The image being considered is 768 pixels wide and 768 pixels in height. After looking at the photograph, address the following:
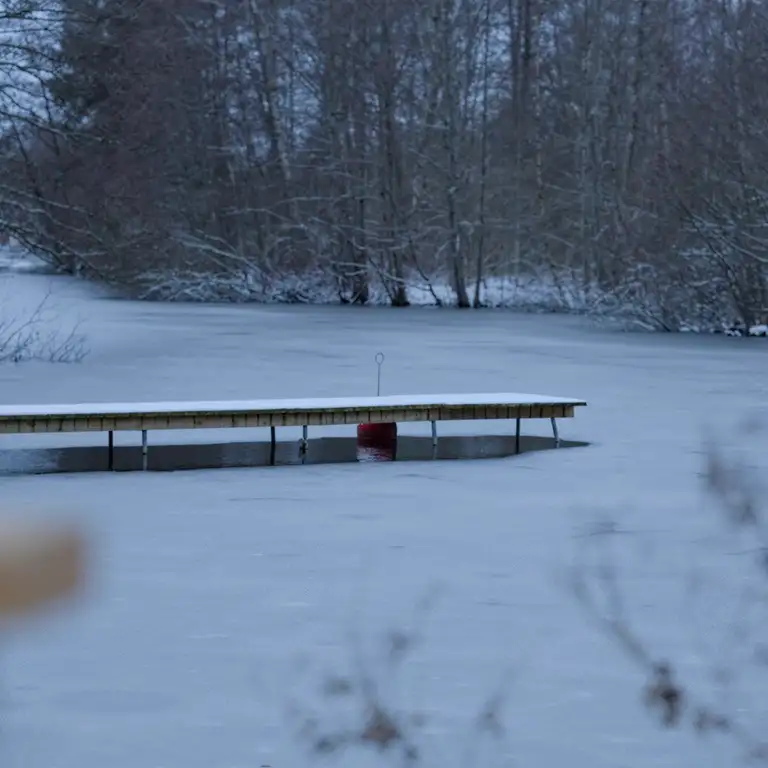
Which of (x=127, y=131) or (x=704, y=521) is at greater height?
(x=127, y=131)

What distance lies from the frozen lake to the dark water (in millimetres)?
460

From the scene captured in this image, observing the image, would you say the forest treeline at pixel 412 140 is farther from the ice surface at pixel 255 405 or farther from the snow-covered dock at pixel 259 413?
the snow-covered dock at pixel 259 413

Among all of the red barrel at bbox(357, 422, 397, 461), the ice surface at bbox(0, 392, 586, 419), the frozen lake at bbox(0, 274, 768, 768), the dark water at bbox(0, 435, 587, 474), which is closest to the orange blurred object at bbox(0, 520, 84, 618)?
the frozen lake at bbox(0, 274, 768, 768)

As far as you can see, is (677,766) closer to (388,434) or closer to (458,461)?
(458,461)

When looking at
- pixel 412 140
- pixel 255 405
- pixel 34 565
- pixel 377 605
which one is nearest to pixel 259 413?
pixel 255 405

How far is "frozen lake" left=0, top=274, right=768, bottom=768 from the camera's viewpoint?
4.59m

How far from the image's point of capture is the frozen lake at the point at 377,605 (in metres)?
4.59

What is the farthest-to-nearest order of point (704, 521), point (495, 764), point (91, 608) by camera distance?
point (704, 521), point (91, 608), point (495, 764)

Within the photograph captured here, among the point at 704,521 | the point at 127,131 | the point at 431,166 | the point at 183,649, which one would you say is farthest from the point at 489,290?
the point at 183,649

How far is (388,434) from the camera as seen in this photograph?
1223 centimetres

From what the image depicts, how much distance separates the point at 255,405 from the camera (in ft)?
36.2

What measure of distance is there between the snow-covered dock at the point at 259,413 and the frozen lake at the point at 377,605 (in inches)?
18.0

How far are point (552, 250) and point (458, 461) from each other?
38.6m

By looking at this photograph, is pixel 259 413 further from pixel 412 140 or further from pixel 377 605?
pixel 412 140
